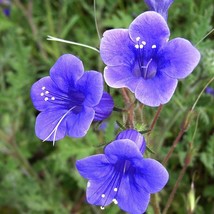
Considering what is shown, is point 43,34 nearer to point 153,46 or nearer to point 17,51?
point 17,51

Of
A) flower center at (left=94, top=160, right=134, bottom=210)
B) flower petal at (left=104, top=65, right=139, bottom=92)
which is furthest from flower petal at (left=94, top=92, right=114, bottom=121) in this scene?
flower center at (left=94, top=160, right=134, bottom=210)

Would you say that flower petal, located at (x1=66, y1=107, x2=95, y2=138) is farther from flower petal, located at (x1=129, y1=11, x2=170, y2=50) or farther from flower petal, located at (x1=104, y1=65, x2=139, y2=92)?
flower petal, located at (x1=129, y1=11, x2=170, y2=50)

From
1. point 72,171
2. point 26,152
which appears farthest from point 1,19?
point 72,171

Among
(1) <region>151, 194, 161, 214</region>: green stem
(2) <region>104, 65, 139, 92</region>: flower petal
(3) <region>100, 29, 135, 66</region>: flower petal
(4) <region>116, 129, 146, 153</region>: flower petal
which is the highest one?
(3) <region>100, 29, 135, 66</region>: flower petal

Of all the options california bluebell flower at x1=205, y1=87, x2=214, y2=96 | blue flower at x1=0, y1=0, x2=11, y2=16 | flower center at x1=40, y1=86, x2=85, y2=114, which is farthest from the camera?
blue flower at x1=0, y1=0, x2=11, y2=16

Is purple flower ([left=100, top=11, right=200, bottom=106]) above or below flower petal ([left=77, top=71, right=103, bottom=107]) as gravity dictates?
above

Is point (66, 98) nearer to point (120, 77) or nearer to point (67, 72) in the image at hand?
point (67, 72)

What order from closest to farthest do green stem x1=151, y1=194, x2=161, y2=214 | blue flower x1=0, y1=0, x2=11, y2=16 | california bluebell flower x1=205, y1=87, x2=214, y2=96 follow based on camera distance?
green stem x1=151, y1=194, x2=161, y2=214
california bluebell flower x1=205, y1=87, x2=214, y2=96
blue flower x1=0, y1=0, x2=11, y2=16
